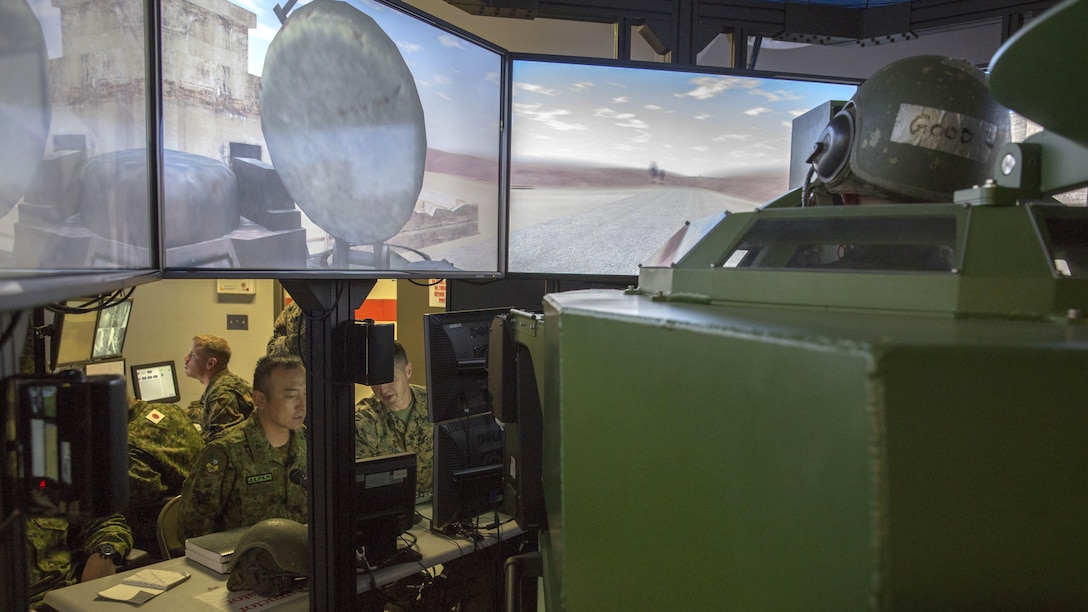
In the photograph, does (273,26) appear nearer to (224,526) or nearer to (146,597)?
(146,597)

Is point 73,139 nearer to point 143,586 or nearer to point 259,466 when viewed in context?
point 143,586

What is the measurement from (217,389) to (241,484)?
1544 mm

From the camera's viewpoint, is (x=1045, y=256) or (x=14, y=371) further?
(x=1045, y=256)

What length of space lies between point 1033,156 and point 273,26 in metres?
2.14

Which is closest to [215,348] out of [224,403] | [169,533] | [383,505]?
[224,403]

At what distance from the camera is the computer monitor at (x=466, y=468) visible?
3359 mm

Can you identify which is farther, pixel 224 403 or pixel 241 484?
pixel 224 403

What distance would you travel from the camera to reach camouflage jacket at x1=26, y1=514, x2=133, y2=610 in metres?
3.33

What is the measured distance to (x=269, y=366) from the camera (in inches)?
148

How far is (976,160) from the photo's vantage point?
183cm

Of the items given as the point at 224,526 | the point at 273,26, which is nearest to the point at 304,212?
the point at 273,26

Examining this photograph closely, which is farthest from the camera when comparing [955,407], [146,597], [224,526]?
[224,526]

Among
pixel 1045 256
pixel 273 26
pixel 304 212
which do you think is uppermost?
pixel 273 26

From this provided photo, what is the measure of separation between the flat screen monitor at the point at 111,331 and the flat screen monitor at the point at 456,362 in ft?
11.8
